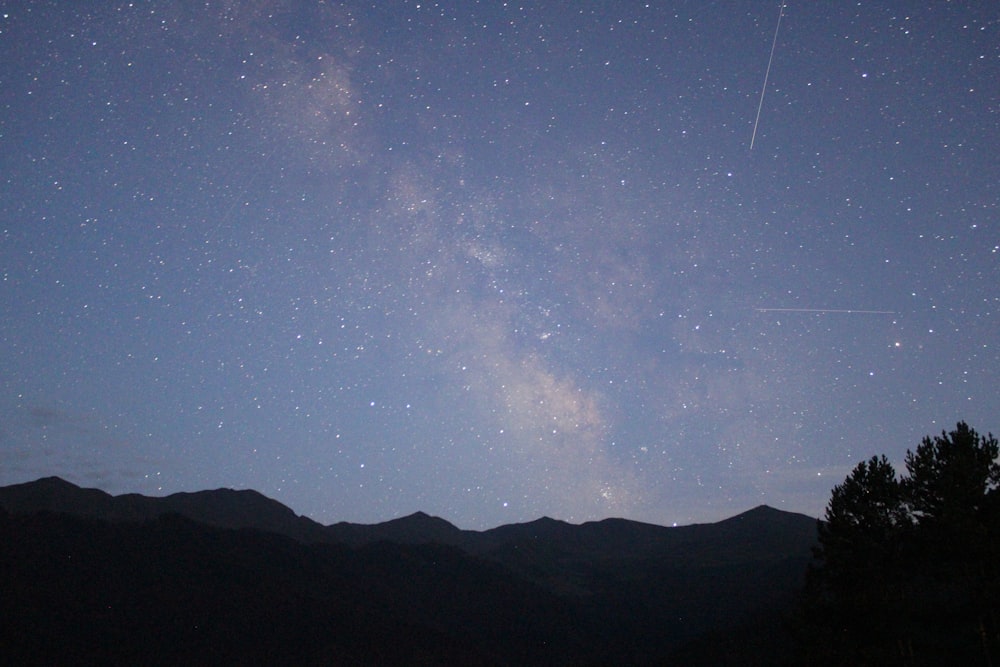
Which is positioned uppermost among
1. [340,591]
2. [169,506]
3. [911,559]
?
[169,506]

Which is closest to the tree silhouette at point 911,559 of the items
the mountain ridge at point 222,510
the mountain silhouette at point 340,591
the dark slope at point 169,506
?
the mountain silhouette at point 340,591

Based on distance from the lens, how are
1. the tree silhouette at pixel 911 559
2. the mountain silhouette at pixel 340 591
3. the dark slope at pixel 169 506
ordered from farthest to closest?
the dark slope at pixel 169 506 → the mountain silhouette at pixel 340 591 → the tree silhouette at pixel 911 559

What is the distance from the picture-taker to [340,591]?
325 feet

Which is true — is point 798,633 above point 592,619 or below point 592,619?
above

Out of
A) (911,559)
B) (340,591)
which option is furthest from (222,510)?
(911,559)

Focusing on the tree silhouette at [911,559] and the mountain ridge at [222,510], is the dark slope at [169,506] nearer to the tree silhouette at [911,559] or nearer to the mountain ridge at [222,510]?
the mountain ridge at [222,510]

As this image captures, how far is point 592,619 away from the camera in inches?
4978

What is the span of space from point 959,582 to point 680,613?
382ft

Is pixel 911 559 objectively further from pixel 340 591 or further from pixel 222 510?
pixel 222 510

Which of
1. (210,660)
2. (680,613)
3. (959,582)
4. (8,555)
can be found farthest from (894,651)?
(680,613)

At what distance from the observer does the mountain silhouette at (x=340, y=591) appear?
7006 centimetres

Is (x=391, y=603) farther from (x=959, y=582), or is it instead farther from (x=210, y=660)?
(x=959, y=582)

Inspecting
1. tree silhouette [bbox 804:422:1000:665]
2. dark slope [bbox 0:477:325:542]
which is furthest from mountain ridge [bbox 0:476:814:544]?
tree silhouette [bbox 804:422:1000:665]

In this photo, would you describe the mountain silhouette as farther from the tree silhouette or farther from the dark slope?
the tree silhouette
